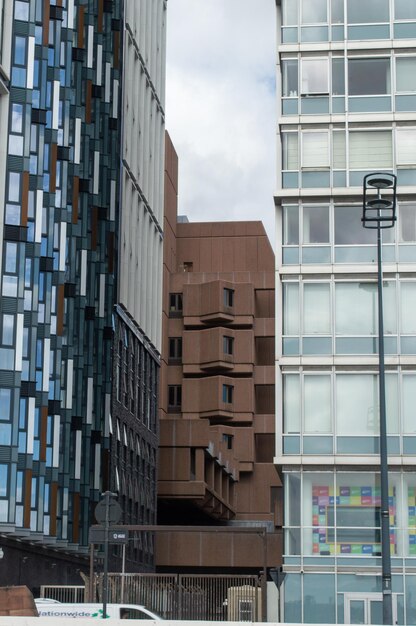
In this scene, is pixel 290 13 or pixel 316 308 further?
pixel 290 13

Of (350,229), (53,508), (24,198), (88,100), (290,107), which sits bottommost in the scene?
(53,508)

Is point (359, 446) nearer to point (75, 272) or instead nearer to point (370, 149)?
point (370, 149)

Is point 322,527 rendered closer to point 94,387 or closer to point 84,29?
point 94,387

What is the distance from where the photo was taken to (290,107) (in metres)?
44.1

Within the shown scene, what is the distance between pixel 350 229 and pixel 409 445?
7.40 metres

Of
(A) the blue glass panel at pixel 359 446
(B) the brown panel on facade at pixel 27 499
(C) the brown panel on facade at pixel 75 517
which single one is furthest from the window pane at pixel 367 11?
(C) the brown panel on facade at pixel 75 517

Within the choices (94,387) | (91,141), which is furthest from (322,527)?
(91,141)

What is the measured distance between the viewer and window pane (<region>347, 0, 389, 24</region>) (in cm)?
4441

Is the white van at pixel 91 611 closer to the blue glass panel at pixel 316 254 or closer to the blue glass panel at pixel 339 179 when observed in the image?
the blue glass panel at pixel 316 254

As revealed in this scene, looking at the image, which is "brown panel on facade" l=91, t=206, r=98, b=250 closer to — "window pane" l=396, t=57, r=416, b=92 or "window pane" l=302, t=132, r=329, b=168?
"window pane" l=302, t=132, r=329, b=168

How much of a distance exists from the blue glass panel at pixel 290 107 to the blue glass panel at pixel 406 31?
410cm

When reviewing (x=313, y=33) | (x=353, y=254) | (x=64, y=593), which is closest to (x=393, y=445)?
(x=353, y=254)

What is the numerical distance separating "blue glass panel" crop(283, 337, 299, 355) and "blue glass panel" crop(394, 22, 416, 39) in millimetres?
11031

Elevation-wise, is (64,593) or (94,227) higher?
(94,227)
